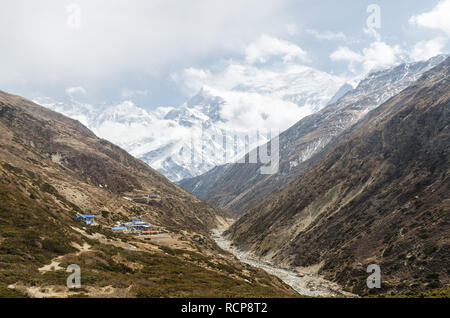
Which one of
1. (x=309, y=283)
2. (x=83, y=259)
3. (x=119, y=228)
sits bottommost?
(x=309, y=283)

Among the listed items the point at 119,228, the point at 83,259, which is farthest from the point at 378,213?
the point at 83,259

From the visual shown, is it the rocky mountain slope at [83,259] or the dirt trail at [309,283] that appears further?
the dirt trail at [309,283]

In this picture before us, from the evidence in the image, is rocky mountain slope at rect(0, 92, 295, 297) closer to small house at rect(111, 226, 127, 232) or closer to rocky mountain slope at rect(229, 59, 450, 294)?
small house at rect(111, 226, 127, 232)

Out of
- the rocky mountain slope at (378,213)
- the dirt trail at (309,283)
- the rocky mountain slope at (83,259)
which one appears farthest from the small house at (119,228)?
the rocky mountain slope at (378,213)

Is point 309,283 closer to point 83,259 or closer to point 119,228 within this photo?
point 119,228

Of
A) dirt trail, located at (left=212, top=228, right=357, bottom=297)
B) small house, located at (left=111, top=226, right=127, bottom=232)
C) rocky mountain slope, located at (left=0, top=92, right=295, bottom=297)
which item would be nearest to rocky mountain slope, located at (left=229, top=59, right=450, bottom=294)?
dirt trail, located at (left=212, top=228, right=357, bottom=297)

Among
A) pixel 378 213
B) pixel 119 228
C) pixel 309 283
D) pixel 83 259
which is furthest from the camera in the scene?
pixel 378 213

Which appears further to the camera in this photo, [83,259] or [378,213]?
[378,213]

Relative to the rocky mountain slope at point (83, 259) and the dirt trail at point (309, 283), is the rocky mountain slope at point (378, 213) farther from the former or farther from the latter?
the rocky mountain slope at point (83, 259)

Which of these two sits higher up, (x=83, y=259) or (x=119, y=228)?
(x=119, y=228)
